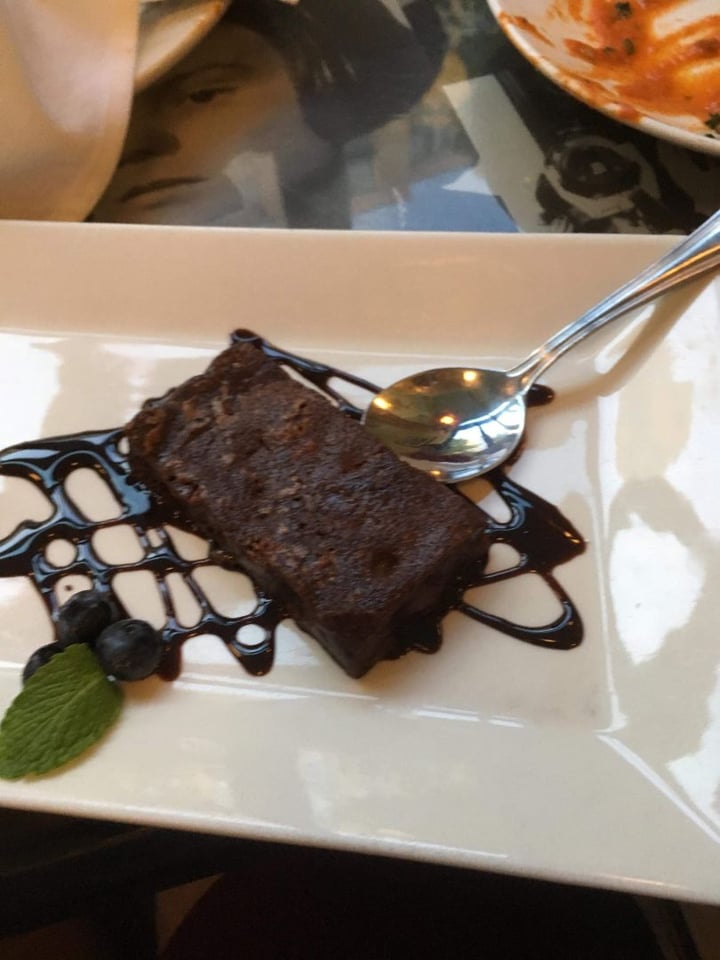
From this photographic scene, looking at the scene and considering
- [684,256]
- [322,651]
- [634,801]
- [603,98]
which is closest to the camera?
[634,801]

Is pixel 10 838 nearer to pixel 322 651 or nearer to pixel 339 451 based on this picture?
pixel 322 651

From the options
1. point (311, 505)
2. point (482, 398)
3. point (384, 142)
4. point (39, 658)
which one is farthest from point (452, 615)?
point (384, 142)

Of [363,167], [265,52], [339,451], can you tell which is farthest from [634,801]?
[265,52]

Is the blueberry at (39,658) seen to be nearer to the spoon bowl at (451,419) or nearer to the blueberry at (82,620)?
the blueberry at (82,620)

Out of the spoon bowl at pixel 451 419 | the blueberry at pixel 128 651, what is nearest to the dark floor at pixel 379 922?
the blueberry at pixel 128 651

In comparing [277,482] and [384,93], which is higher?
[384,93]

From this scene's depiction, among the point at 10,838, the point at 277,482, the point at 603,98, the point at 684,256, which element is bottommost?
the point at 10,838

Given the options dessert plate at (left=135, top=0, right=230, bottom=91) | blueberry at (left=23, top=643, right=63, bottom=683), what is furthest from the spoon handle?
dessert plate at (left=135, top=0, right=230, bottom=91)
